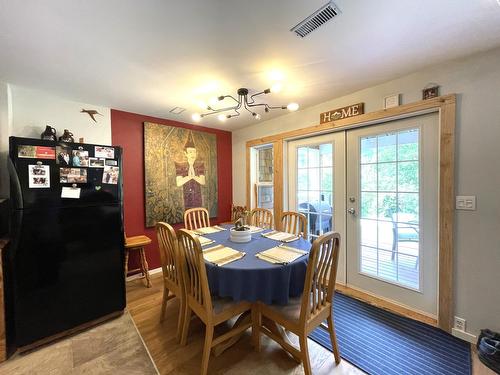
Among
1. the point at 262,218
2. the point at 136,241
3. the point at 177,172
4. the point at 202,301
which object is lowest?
the point at 202,301

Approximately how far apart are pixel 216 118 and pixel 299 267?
2.53 m

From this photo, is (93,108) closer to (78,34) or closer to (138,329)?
(78,34)

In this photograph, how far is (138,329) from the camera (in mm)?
1980

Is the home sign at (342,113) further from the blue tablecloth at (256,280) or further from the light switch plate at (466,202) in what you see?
the blue tablecloth at (256,280)

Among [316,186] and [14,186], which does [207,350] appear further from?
[316,186]

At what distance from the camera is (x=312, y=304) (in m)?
1.43

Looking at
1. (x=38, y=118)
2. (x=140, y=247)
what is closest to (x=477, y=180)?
(x=140, y=247)

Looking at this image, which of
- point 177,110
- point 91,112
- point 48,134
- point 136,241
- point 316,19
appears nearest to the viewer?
point 316,19

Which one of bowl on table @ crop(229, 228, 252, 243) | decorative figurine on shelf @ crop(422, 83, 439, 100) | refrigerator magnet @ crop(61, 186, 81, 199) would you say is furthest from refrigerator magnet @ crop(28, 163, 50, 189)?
decorative figurine on shelf @ crop(422, 83, 439, 100)

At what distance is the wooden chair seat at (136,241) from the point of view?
8.63ft

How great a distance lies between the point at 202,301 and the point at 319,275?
0.83m

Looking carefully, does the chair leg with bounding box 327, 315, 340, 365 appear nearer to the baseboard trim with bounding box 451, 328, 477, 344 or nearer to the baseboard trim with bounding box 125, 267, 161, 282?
the baseboard trim with bounding box 451, 328, 477, 344

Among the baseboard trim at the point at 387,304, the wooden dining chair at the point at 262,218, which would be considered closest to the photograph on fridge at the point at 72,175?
the wooden dining chair at the point at 262,218

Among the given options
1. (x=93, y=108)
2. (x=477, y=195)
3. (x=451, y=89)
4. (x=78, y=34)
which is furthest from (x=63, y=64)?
(x=477, y=195)
